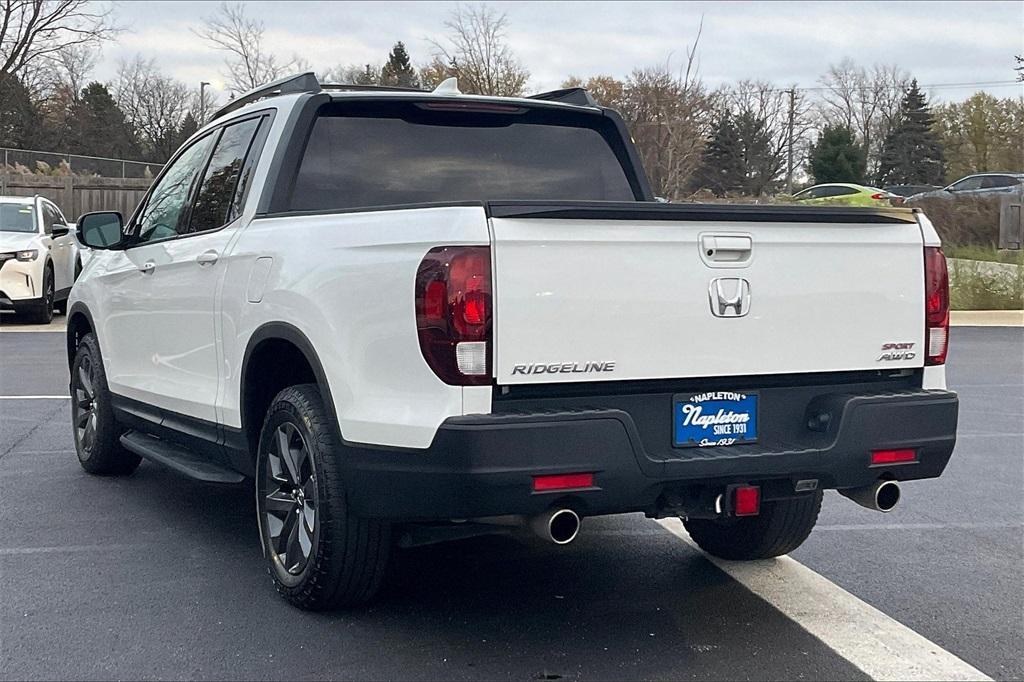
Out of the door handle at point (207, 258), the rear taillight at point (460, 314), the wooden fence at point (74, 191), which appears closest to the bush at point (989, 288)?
the door handle at point (207, 258)

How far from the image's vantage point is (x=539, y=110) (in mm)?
5430

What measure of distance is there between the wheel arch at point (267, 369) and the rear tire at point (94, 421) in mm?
2031

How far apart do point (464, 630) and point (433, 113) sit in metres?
2.27

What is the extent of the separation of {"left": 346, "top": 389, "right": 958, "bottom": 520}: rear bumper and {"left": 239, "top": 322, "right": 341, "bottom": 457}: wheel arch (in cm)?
67

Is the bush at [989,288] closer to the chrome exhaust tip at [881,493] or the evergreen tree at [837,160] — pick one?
the chrome exhaust tip at [881,493]

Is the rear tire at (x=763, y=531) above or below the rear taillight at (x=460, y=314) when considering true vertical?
below

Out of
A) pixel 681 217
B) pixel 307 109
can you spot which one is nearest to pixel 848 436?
pixel 681 217

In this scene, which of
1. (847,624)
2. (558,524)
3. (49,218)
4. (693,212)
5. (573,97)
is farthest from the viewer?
(49,218)

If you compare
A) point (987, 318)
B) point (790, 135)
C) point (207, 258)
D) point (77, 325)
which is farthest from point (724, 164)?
point (207, 258)

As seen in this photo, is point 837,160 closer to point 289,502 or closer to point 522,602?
point 522,602

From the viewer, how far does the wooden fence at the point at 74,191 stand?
29.8 m

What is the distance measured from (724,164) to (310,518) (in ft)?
183

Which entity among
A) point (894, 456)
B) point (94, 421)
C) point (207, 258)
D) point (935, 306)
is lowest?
point (94, 421)

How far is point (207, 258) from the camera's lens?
506 cm
